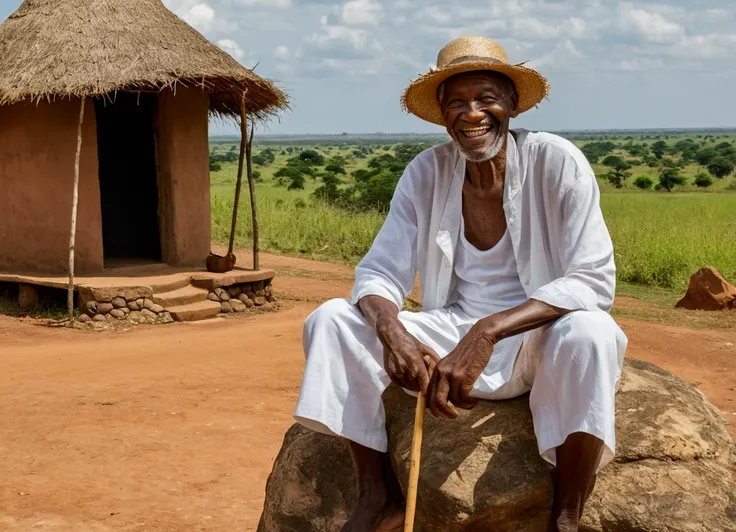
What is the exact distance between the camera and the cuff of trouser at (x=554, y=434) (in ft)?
8.43

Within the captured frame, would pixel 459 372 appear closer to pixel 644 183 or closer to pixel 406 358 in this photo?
pixel 406 358

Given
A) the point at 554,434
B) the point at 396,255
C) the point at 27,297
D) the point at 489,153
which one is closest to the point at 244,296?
the point at 27,297

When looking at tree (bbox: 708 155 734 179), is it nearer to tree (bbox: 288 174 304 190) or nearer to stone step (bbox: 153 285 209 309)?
tree (bbox: 288 174 304 190)

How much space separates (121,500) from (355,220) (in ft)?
40.6

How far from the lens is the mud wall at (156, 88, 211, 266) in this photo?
10.0 meters

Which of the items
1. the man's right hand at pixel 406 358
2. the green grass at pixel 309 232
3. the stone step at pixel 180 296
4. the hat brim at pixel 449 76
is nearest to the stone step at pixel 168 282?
the stone step at pixel 180 296

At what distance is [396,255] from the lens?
10.9 feet

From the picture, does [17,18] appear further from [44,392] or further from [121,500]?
[121,500]

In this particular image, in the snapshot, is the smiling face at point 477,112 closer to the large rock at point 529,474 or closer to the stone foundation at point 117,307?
the large rock at point 529,474

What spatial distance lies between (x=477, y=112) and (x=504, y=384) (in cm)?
89

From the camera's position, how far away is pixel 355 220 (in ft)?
54.2

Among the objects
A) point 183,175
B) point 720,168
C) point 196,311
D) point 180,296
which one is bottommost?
point 196,311

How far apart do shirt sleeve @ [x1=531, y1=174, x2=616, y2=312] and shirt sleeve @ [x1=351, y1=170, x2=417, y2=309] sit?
1.73 ft

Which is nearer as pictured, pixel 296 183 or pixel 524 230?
pixel 524 230
